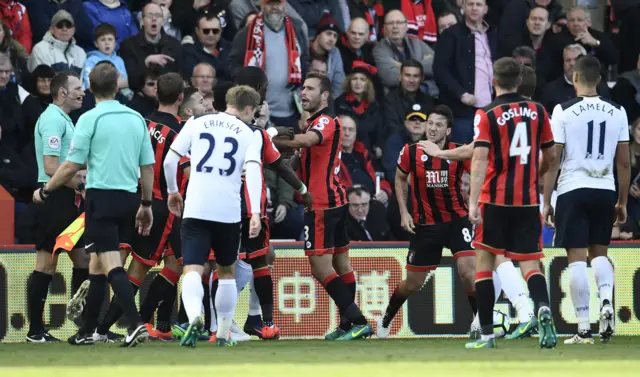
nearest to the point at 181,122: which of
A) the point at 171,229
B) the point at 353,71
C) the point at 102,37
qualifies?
the point at 171,229

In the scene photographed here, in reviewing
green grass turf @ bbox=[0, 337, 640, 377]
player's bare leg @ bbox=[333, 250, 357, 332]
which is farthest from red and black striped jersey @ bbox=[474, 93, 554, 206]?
player's bare leg @ bbox=[333, 250, 357, 332]

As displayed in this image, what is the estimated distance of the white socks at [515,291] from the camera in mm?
10359

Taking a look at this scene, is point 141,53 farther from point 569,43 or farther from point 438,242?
point 569,43

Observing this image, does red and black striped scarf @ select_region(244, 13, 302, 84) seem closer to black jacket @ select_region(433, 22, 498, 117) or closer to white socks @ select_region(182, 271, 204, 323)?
black jacket @ select_region(433, 22, 498, 117)

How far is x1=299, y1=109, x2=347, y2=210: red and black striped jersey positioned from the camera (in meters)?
12.5

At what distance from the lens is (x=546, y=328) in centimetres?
988

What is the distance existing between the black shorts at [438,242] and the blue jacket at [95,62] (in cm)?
469

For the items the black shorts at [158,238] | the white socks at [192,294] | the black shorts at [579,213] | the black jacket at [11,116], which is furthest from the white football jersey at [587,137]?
the black jacket at [11,116]

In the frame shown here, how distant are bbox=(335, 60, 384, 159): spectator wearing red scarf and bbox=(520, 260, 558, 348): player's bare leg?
6261mm

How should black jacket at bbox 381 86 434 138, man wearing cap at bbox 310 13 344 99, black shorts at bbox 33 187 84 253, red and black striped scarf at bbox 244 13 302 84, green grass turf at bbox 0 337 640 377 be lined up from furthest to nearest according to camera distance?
man wearing cap at bbox 310 13 344 99, black jacket at bbox 381 86 434 138, red and black striped scarf at bbox 244 13 302 84, black shorts at bbox 33 187 84 253, green grass turf at bbox 0 337 640 377

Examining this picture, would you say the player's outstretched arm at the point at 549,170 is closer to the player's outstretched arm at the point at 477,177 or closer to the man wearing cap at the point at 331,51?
the player's outstretched arm at the point at 477,177

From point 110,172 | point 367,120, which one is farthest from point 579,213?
point 367,120

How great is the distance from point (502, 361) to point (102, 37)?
8.36 metres

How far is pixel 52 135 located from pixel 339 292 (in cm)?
305
